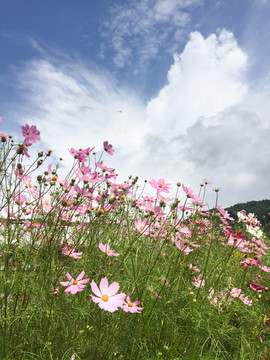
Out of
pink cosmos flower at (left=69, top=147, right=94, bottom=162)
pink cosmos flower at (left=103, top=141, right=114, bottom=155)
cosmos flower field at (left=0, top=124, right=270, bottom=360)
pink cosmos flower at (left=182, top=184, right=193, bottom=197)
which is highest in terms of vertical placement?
pink cosmos flower at (left=103, top=141, right=114, bottom=155)

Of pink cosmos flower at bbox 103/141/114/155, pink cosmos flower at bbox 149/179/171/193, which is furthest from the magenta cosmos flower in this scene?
pink cosmos flower at bbox 103/141/114/155

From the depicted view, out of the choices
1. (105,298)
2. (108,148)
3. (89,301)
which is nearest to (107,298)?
(105,298)

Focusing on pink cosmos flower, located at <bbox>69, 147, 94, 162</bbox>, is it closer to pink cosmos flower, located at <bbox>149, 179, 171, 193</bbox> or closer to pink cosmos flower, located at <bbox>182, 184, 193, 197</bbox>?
pink cosmos flower, located at <bbox>149, 179, 171, 193</bbox>

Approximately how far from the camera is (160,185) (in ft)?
5.32

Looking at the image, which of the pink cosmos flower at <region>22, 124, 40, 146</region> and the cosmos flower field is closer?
the cosmos flower field

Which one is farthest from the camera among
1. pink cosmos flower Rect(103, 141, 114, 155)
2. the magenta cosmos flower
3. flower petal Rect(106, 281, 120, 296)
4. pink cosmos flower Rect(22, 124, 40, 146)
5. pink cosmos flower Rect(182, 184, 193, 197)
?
pink cosmos flower Rect(103, 141, 114, 155)

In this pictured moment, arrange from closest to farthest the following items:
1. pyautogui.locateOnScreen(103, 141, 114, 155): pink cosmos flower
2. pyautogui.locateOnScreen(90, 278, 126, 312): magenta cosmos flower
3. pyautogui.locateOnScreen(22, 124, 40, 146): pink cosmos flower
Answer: pyautogui.locateOnScreen(90, 278, 126, 312): magenta cosmos flower < pyautogui.locateOnScreen(22, 124, 40, 146): pink cosmos flower < pyautogui.locateOnScreen(103, 141, 114, 155): pink cosmos flower

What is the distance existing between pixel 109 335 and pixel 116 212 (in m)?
1.12

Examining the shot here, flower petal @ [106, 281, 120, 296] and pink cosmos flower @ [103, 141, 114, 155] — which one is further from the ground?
pink cosmos flower @ [103, 141, 114, 155]

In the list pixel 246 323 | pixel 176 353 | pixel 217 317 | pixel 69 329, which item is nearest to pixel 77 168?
pixel 69 329

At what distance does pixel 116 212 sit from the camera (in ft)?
8.09

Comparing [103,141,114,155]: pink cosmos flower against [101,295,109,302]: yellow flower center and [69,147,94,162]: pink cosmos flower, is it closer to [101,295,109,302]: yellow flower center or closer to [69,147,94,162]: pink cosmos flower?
[69,147,94,162]: pink cosmos flower

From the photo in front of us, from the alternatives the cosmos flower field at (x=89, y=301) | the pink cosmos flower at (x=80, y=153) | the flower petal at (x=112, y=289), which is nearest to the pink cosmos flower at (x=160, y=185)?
the cosmos flower field at (x=89, y=301)

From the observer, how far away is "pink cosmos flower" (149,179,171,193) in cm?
159
